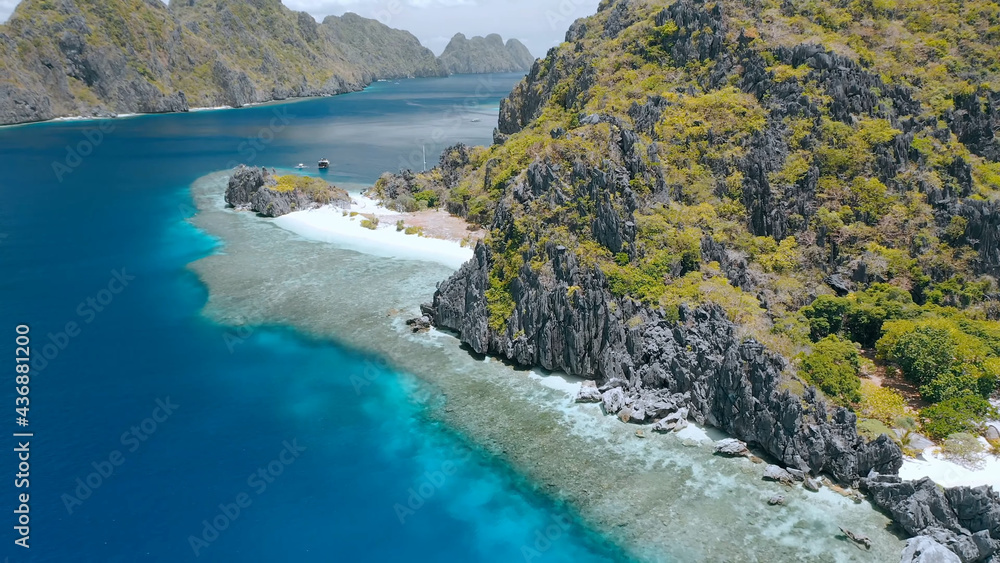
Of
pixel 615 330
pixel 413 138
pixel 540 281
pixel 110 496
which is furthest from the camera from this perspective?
pixel 413 138

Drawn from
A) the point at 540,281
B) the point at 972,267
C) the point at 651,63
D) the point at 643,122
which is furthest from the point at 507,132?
the point at 972,267

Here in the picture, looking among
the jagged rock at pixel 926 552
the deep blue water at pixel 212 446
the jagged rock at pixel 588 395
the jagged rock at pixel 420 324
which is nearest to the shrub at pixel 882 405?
the jagged rock at pixel 926 552

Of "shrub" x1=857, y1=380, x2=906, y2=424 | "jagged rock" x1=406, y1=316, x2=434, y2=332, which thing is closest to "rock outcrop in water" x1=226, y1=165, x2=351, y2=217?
"jagged rock" x1=406, y1=316, x2=434, y2=332

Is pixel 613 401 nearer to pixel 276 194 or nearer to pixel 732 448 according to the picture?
pixel 732 448

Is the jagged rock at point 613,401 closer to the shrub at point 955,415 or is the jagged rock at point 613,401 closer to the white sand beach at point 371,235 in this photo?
the shrub at point 955,415

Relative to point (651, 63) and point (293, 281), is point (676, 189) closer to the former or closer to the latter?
point (651, 63)

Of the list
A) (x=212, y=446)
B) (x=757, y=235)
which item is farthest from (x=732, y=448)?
(x=212, y=446)
